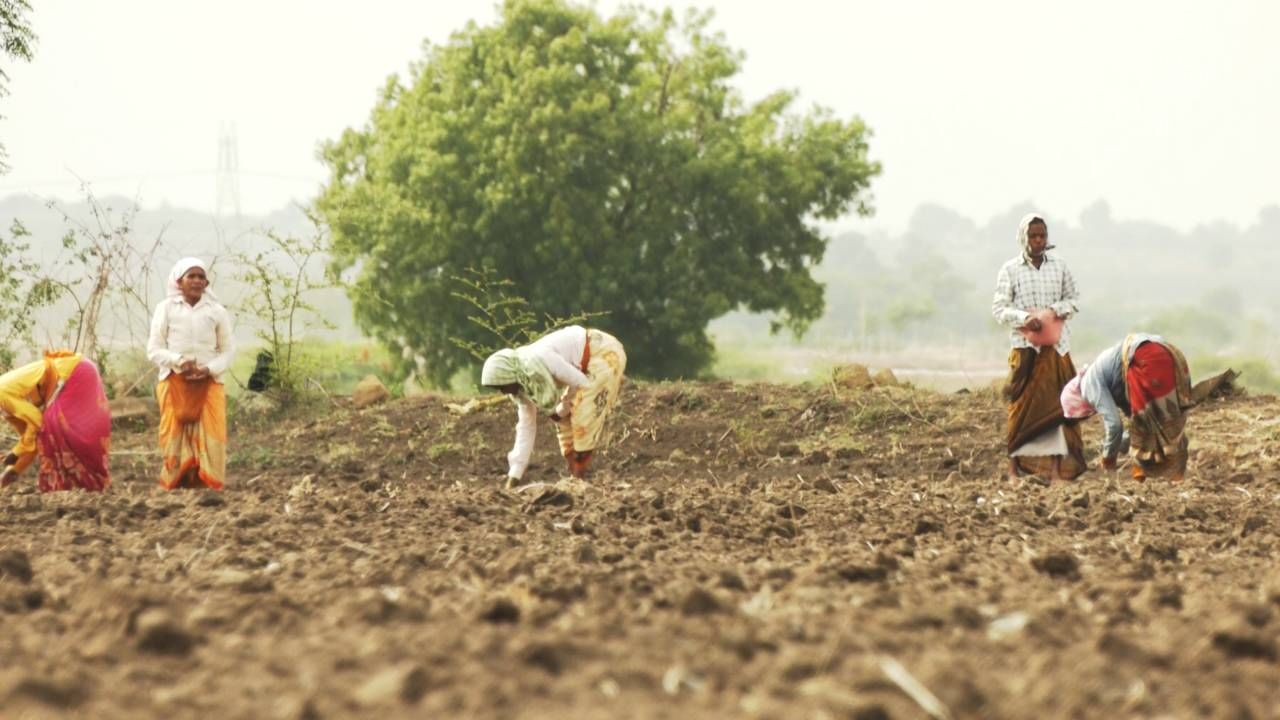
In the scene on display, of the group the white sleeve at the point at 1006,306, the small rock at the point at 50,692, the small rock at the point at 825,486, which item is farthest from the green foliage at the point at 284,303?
the small rock at the point at 50,692

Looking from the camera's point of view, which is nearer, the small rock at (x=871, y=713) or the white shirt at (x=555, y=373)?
the small rock at (x=871, y=713)

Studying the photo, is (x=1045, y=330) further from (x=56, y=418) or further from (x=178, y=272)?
(x=56, y=418)

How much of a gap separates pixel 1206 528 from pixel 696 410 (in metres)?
6.14

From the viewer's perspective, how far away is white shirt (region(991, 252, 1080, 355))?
26.5ft

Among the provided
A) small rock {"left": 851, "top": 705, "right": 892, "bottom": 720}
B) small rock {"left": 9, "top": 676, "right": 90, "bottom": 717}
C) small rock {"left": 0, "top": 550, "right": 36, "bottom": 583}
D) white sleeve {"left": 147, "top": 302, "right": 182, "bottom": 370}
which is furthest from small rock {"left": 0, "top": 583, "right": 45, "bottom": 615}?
white sleeve {"left": 147, "top": 302, "right": 182, "bottom": 370}

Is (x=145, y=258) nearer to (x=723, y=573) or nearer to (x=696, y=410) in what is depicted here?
(x=696, y=410)

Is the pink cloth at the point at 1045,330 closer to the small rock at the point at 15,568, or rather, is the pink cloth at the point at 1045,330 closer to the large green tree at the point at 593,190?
the small rock at the point at 15,568

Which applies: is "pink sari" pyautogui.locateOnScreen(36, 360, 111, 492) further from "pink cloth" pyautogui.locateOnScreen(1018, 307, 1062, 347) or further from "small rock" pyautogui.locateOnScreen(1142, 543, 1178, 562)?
"small rock" pyautogui.locateOnScreen(1142, 543, 1178, 562)

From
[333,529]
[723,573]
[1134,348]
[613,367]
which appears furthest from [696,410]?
[723,573]

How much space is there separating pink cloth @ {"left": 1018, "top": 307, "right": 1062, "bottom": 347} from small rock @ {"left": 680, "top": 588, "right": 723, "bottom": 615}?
5.43 m

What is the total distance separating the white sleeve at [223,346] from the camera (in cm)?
781

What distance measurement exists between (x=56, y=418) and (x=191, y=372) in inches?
30.7

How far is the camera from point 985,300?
9450 centimetres

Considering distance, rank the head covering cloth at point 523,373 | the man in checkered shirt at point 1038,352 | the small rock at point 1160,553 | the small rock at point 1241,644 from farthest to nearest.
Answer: the man in checkered shirt at point 1038,352
the head covering cloth at point 523,373
the small rock at point 1160,553
the small rock at point 1241,644
